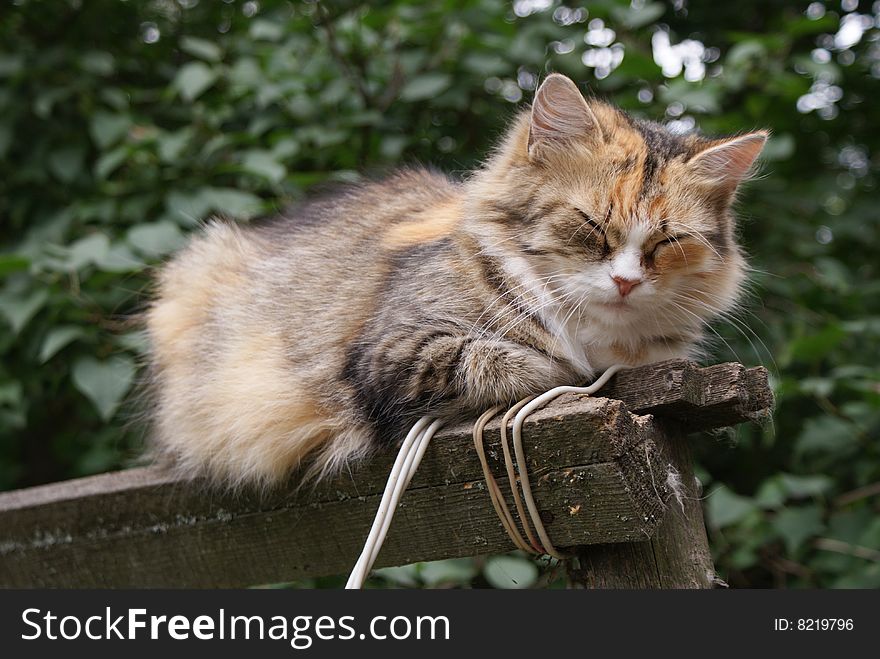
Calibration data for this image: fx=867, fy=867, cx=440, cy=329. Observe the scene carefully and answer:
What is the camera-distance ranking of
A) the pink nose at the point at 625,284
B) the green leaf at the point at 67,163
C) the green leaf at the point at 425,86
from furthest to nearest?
the green leaf at the point at 67,163, the green leaf at the point at 425,86, the pink nose at the point at 625,284

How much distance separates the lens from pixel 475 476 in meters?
1.46

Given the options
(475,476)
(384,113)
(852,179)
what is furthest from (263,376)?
(852,179)

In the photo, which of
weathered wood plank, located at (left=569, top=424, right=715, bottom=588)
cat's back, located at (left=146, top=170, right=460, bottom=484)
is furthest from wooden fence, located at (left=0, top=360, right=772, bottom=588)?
cat's back, located at (left=146, top=170, right=460, bottom=484)

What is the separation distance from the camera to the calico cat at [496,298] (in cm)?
154

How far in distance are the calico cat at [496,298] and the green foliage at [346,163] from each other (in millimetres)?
749

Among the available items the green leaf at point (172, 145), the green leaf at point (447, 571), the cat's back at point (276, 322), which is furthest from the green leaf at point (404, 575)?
the green leaf at point (172, 145)

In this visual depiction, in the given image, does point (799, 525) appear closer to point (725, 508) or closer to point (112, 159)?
point (725, 508)

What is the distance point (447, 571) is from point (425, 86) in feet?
5.21

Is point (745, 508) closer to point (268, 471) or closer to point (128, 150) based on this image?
point (268, 471)

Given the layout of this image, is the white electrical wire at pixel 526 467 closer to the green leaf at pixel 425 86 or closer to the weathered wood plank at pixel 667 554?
the weathered wood plank at pixel 667 554

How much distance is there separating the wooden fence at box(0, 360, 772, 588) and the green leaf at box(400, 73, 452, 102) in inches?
61.1

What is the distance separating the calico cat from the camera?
154 cm

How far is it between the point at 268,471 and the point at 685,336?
2.90 ft

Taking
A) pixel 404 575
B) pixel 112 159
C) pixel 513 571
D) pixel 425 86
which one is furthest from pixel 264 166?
pixel 513 571
